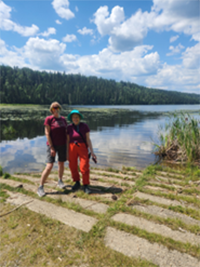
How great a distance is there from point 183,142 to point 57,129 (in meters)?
6.03

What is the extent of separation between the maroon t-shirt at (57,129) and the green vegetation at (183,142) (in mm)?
5564

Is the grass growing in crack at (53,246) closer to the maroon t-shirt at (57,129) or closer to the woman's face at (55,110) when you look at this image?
the maroon t-shirt at (57,129)

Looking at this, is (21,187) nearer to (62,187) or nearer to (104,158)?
(62,187)

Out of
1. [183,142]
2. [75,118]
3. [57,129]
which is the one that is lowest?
[183,142]

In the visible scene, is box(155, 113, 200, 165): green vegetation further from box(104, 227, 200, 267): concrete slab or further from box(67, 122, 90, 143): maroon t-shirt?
box(104, 227, 200, 267): concrete slab

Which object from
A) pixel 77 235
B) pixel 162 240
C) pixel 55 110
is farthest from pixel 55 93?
pixel 162 240

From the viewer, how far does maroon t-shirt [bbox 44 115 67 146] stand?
4.10 m

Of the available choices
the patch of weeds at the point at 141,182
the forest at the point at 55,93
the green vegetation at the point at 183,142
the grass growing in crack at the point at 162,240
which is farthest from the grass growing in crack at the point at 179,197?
the forest at the point at 55,93

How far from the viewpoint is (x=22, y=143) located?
11.8 m

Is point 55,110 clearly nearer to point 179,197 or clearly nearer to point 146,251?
point 146,251

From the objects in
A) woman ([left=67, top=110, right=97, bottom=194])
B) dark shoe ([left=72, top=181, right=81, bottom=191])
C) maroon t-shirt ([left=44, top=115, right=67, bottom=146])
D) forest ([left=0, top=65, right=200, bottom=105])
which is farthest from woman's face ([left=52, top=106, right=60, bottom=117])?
forest ([left=0, top=65, right=200, bottom=105])

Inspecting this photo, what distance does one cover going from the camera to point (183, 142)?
25.4ft

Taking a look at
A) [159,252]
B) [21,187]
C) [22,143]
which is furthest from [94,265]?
[22,143]

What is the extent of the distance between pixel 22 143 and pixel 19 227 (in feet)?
32.6
